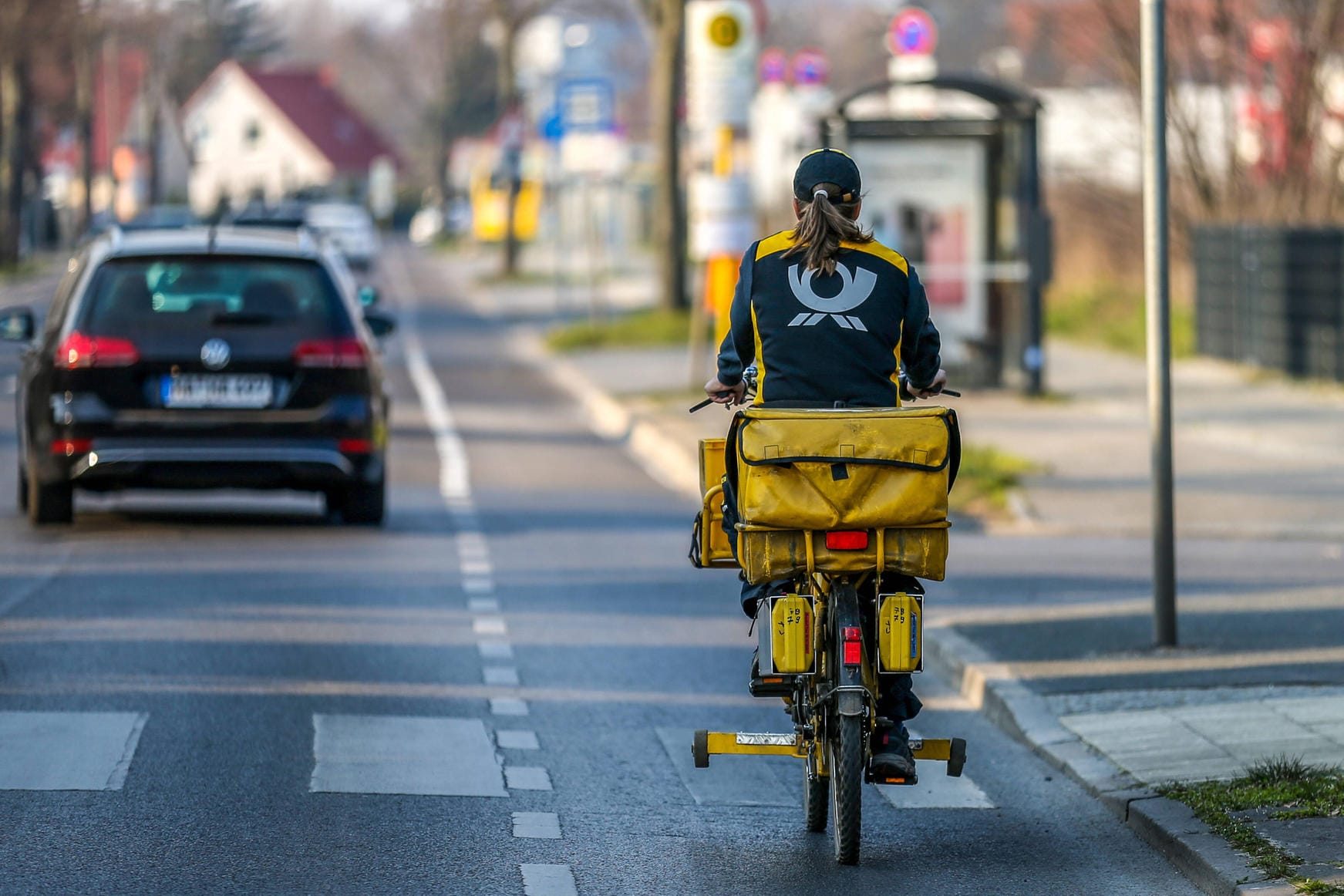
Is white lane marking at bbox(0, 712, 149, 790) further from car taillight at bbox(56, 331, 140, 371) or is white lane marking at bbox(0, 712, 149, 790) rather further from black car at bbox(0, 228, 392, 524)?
car taillight at bbox(56, 331, 140, 371)

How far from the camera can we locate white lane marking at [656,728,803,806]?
24.4ft

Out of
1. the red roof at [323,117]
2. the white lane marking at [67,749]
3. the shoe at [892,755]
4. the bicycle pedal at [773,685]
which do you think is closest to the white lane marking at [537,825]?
the bicycle pedal at [773,685]

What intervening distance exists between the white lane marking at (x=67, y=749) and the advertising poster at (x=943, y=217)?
53.5 ft

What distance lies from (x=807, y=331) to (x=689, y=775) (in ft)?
5.80

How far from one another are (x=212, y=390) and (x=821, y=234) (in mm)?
7239

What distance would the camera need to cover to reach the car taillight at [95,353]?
1310cm

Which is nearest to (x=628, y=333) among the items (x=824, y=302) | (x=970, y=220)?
(x=970, y=220)

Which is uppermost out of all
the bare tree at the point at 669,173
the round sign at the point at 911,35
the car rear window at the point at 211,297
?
the round sign at the point at 911,35

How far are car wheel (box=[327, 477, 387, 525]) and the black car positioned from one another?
0.33 ft

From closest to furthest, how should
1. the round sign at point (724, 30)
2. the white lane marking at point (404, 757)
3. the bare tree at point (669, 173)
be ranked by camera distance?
the white lane marking at point (404, 757) → the round sign at point (724, 30) → the bare tree at point (669, 173)

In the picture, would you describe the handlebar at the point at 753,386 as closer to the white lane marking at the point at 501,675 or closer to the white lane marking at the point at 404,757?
the white lane marking at the point at 404,757

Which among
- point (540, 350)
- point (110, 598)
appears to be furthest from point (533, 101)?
point (110, 598)

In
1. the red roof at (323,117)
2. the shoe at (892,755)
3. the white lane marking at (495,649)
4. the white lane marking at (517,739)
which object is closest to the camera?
the shoe at (892,755)

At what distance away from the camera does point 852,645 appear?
6383mm
